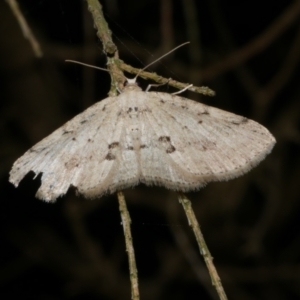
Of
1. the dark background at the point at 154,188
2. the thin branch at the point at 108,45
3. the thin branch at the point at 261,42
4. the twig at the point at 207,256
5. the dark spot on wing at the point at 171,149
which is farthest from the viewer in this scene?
the dark background at the point at 154,188

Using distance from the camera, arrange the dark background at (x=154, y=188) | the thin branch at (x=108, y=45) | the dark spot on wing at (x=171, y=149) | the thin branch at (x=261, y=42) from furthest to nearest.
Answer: the dark background at (x=154, y=188)
the thin branch at (x=261, y=42)
the dark spot on wing at (x=171, y=149)
the thin branch at (x=108, y=45)

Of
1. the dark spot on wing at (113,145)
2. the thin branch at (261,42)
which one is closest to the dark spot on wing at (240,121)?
the dark spot on wing at (113,145)

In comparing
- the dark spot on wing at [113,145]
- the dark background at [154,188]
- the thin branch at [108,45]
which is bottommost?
the dark spot on wing at [113,145]

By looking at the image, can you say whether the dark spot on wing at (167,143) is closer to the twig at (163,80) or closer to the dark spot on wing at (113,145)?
the dark spot on wing at (113,145)

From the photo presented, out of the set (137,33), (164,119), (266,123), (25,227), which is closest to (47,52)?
(137,33)

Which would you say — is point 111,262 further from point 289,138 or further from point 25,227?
point 289,138

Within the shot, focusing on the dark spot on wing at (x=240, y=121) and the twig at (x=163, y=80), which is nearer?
the twig at (x=163, y=80)

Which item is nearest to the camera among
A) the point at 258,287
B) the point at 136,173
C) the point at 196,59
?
the point at 136,173

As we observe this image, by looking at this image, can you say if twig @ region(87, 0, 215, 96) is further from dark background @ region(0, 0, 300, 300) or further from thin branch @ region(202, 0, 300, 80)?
thin branch @ region(202, 0, 300, 80)

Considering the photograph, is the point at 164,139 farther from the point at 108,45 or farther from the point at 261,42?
the point at 261,42

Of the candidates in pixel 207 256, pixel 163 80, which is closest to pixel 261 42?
pixel 163 80
